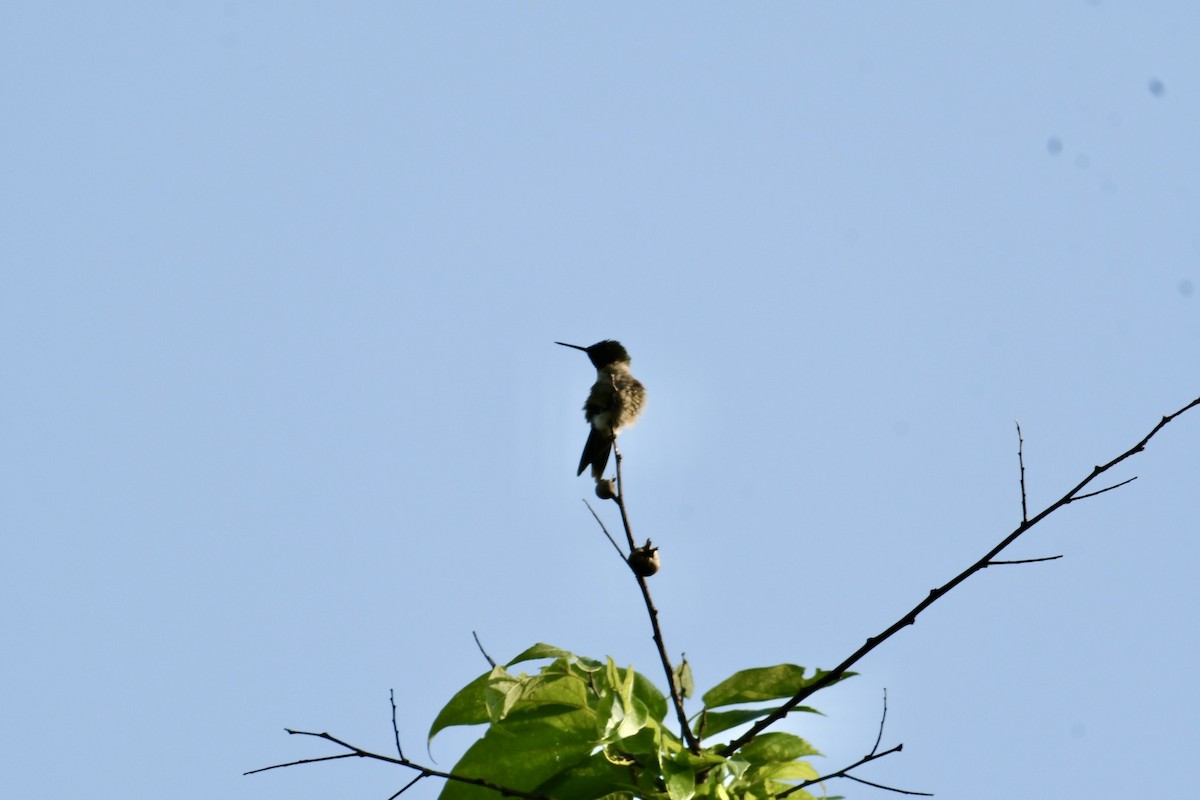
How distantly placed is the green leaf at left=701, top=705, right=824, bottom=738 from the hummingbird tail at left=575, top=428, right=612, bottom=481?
3771 millimetres

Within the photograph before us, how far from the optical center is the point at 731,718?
9.48 feet

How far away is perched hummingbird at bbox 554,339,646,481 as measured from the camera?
6.71 meters

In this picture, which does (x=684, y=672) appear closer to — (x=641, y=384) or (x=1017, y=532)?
(x=1017, y=532)

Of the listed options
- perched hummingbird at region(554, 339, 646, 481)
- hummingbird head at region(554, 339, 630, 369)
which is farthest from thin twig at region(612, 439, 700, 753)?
hummingbird head at region(554, 339, 630, 369)

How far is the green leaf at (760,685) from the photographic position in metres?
2.87

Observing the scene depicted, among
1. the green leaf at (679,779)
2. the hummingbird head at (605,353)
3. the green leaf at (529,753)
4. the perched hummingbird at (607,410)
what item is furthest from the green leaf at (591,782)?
the hummingbird head at (605,353)

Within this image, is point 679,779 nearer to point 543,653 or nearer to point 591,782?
point 591,782

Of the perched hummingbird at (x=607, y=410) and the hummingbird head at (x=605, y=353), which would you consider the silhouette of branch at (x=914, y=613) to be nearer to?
the perched hummingbird at (x=607, y=410)

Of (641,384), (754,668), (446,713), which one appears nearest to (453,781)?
(446,713)

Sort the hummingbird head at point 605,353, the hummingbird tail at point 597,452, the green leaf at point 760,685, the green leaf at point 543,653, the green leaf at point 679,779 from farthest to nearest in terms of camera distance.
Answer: the hummingbird head at point 605,353 → the hummingbird tail at point 597,452 → the green leaf at point 760,685 → the green leaf at point 543,653 → the green leaf at point 679,779

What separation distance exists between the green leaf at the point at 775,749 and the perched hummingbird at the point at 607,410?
3.59 metres

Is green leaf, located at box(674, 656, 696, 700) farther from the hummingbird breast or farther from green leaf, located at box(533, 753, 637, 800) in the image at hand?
the hummingbird breast

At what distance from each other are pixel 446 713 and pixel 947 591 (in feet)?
3.97

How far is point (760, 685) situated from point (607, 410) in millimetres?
3989
